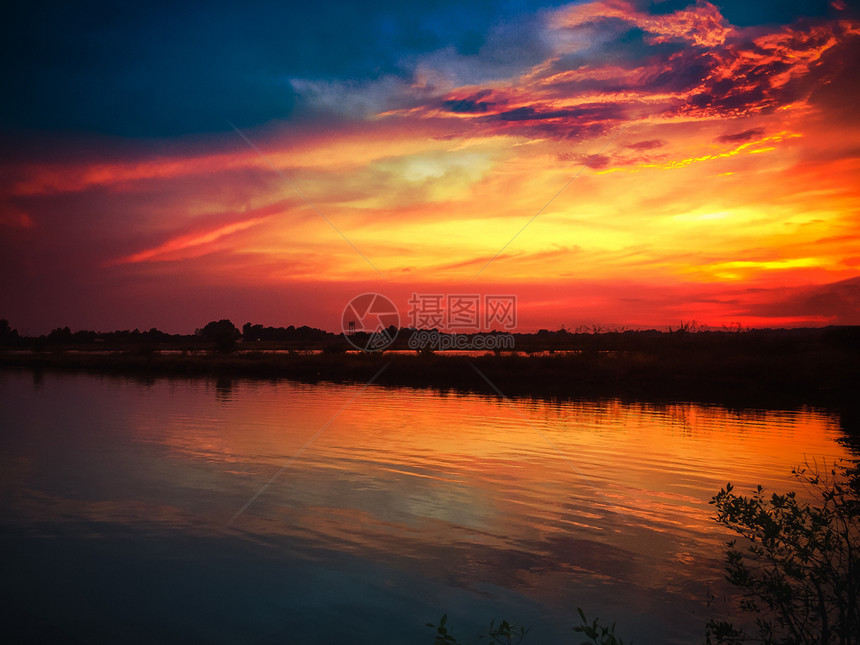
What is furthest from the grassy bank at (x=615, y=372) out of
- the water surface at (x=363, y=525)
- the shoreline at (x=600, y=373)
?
the water surface at (x=363, y=525)

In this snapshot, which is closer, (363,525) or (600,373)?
(363,525)

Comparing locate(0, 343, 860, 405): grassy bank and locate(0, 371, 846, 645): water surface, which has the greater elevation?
locate(0, 343, 860, 405): grassy bank

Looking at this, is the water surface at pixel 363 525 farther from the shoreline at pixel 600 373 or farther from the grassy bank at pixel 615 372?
the grassy bank at pixel 615 372

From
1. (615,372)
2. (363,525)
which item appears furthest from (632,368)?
(363,525)

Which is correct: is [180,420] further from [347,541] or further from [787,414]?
[787,414]

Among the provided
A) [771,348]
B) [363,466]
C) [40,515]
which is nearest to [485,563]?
[363,466]

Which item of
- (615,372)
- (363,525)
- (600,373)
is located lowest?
(363,525)

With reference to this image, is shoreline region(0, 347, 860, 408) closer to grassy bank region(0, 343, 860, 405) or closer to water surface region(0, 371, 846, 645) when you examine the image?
grassy bank region(0, 343, 860, 405)

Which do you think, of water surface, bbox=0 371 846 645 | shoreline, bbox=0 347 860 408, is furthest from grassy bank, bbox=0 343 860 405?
water surface, bbox=0 371 846 645

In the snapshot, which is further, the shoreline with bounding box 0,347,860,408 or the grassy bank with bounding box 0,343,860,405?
the grassy bank with bounding box 0,343,860,405

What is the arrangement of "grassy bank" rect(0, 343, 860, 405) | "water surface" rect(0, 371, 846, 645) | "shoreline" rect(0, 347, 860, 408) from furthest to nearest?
1. "grassy bank" rect(0, 343, 860, 405)
2. "shoreline" rect(0, 347, 860, 408)
3. "water surface" rect(0, 371, 846, 645)

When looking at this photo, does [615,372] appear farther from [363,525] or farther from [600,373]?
[363,525]

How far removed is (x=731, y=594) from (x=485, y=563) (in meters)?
2.90

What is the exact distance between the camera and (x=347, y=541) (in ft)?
26.6
